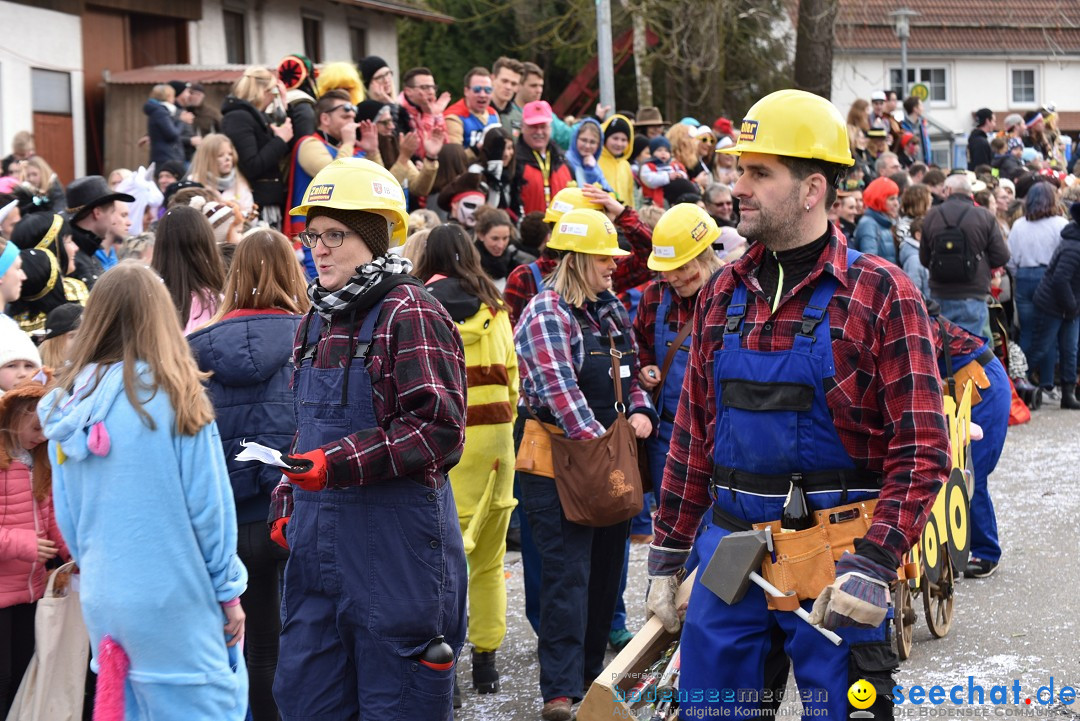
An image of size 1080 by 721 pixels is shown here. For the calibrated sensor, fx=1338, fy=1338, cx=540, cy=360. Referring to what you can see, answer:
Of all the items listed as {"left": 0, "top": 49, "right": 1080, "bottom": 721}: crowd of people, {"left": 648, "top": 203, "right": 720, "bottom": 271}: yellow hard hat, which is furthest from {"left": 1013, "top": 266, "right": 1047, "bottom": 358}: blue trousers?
{"left": 648, "top": 203, "right": 720, "bottom": 271}: yellow hard hat

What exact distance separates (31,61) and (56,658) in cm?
1606

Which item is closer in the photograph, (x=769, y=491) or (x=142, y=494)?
(x=769, y=491)

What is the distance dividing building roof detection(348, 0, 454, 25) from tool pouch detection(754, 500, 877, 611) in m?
23.6

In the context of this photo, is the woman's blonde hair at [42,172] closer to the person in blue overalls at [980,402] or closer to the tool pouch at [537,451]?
the tool pouch at [537,451]

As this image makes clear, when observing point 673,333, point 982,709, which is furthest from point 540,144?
point 982,709

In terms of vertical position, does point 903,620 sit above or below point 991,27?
below

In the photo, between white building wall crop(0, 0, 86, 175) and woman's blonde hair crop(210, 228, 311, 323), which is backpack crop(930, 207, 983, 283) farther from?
white building wall crop(0, 0, 86, 175)

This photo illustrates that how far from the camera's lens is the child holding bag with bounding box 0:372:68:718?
4805 millimetres

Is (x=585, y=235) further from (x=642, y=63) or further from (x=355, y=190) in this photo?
(x=642, y=63)

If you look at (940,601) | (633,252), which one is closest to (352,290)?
(940,601)

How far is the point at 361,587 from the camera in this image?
156 inches

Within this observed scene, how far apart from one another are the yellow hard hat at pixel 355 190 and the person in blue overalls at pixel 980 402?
3922 millimetres

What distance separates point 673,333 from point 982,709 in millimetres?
2217

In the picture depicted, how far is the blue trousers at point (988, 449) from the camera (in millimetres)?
7684
